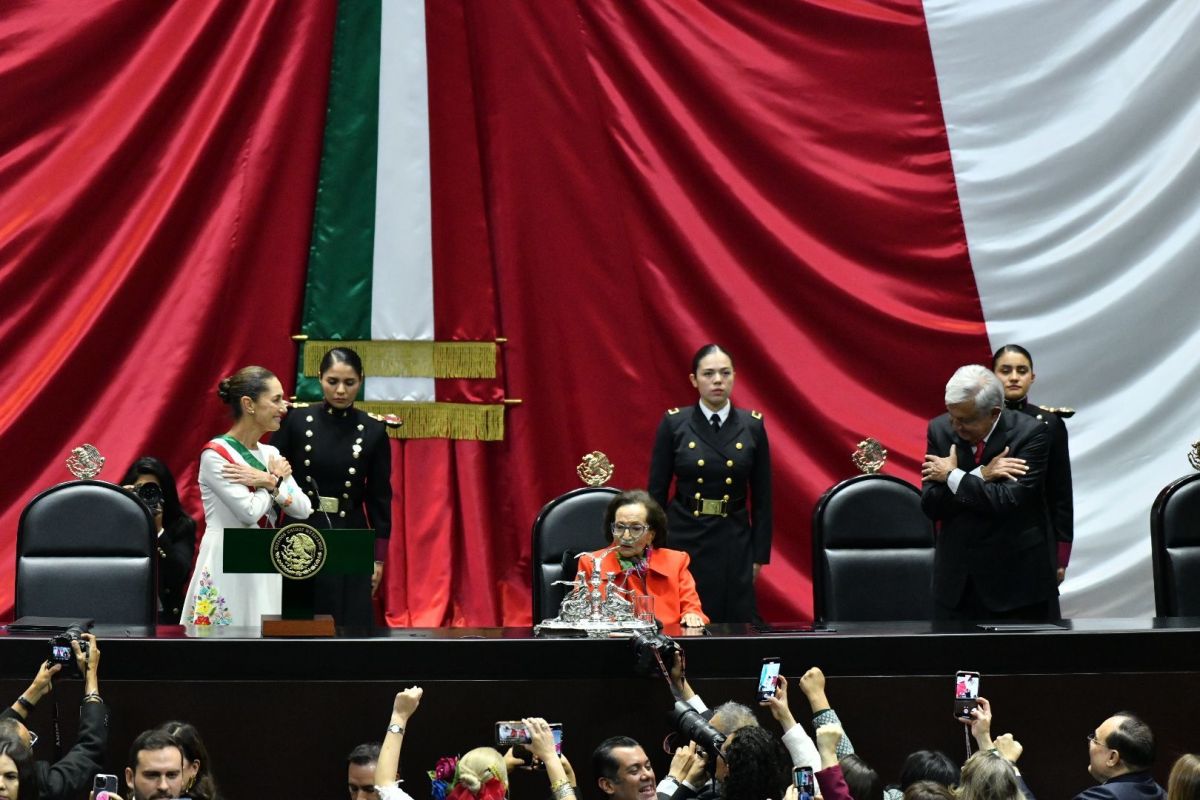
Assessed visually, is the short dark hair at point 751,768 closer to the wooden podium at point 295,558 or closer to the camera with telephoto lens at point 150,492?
the wooden podium at point 295,558

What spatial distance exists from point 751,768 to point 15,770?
1.38m

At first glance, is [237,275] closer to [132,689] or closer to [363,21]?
[363,21]

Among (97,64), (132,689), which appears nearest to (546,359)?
(97,64)

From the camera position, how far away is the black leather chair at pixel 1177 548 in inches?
197

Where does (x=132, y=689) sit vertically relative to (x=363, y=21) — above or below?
below

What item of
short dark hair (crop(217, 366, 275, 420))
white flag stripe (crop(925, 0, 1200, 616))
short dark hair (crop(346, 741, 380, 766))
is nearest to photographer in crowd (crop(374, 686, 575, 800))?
short dark hair (crop(346, 741, 380, 766))

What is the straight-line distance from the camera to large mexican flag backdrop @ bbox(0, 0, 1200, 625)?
264 inches

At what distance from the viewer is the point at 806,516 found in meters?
6.82

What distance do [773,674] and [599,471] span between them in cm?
184

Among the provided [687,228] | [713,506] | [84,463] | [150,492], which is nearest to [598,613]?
[713,506]

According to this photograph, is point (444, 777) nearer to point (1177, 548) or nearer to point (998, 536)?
point (998, 536)

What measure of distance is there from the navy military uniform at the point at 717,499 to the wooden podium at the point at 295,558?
6.05ft

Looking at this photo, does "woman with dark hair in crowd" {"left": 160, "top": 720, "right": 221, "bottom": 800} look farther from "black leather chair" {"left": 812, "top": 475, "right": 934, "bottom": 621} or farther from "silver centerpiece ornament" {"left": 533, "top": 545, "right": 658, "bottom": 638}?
"black leather chair" {"left": 812, "top": 475, "right": 934, "bottom": 621}

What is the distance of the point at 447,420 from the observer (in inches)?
267
